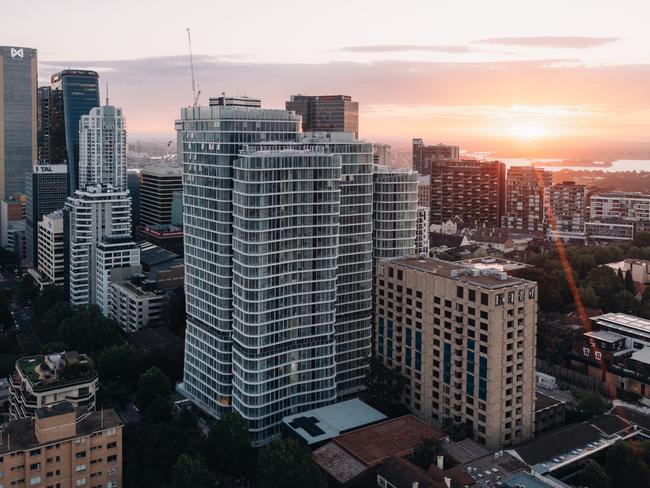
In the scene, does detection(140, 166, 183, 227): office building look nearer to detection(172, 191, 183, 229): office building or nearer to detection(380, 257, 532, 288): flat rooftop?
detection(172, 191, 183, 229): office building

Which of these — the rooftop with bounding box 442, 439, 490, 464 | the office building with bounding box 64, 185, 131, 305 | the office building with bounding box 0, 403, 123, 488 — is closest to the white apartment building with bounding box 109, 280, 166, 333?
the office building with bounding box 64, 185, 131, 305

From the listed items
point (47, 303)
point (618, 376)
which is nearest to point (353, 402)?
point (618, 376)

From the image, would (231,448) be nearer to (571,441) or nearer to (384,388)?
(384,388)

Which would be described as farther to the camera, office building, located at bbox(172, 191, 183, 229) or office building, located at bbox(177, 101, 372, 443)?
office building, located at bbox(172, 191, 183, 229)

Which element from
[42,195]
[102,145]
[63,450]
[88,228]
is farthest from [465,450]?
[102,145]

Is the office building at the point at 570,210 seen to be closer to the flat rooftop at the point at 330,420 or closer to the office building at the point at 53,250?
the office building at the point at 53,250

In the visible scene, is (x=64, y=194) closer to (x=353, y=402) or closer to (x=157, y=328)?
(x=157, y=328)

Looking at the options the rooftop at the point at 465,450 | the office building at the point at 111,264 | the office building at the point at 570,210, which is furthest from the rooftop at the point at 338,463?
the office building at the point at 570,210
